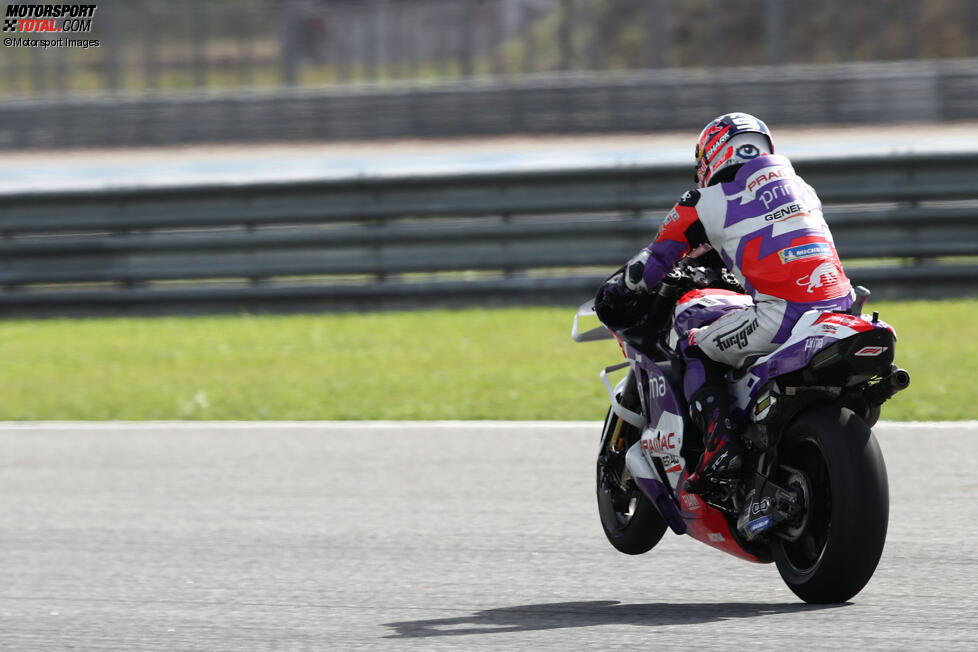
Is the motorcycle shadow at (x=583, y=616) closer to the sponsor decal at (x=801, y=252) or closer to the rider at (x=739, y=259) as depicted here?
the rider at (x=739, y=259)

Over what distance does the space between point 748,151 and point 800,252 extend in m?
0.47

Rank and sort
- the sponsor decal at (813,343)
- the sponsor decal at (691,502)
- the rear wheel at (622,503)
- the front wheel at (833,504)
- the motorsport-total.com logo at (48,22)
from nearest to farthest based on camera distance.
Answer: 1. the front wheel at (833,504)
2. the sponsor decal at (813,343)
3. the sponsor decal at (691,502)
4. the rear wheel at (622,503)
5. the motorsport-total.com logo at (48,22)

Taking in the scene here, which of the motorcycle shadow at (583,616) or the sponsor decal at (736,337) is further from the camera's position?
the sponsor decal at (736,337)

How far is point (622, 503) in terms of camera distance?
600 cm

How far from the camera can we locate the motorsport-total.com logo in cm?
2670

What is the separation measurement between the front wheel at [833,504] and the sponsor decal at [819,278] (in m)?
0.48

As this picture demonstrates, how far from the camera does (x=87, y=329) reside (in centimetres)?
1330

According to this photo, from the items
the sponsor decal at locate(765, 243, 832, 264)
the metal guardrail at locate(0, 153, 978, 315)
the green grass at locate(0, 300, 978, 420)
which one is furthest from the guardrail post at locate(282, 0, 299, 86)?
the sponsor decal at locate(765, 243, 832, 264)

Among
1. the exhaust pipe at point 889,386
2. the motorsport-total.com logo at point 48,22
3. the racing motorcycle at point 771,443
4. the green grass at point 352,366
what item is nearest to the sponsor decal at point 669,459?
the racing motorcycle at point 771,443

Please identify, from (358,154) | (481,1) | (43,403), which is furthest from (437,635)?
(481,1)

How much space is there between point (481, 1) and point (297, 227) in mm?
13988

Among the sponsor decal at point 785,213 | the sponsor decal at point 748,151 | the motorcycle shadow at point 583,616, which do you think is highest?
the sponsor decal at point 748,151

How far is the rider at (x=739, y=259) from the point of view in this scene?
5105 mm

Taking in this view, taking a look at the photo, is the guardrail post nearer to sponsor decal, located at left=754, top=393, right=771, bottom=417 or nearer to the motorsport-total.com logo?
the motorsport-total.com logo
